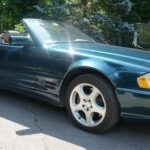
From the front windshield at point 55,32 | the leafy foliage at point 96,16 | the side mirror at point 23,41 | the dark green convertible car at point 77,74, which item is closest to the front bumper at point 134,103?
the dark green convertible car at point 77,74

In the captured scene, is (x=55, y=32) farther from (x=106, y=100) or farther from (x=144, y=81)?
(x=144, y=81)

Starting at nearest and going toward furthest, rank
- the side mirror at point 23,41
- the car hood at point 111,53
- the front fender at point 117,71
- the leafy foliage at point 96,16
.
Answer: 1. the front fender at point 117,71
2. the car hood at point 111,53
3. the side mirror at point 23,41
4. the leafy foliage at point 96,16

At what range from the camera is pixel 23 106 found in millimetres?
5512

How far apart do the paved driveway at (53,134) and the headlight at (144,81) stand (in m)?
0.65

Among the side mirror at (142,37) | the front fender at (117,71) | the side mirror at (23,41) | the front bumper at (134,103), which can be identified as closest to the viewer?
the front bumper at (134,103)

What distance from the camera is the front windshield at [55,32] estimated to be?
17.0ft

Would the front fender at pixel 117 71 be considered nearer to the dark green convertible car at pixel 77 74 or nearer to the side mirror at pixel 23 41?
the dark green convertible car at pixel 77 74

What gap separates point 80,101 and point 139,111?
834mm

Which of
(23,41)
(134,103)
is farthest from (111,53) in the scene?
(23,41)

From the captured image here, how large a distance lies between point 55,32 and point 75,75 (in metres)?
1.04

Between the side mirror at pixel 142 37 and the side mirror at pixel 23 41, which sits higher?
the side mirror at pixel 23 41

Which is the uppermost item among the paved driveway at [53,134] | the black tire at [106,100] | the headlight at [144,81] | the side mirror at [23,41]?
the side mirror at [23,41]

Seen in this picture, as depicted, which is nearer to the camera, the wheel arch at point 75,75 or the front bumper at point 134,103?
the front bumper at point 134,103

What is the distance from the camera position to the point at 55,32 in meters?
5.41
